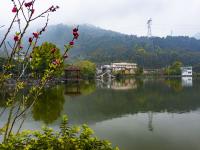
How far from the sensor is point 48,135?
433 cm

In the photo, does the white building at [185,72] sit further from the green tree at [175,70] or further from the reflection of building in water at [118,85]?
the reflection of building in water at [118,85]

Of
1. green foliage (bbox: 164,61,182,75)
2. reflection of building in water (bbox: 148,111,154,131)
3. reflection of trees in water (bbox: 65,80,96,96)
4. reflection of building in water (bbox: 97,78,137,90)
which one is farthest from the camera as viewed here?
green foliage (bbox: 164,61,182,75)

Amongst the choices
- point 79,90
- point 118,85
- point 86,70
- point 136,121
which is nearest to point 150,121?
point 136,121

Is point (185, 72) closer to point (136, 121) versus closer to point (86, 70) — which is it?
point (86, 70)

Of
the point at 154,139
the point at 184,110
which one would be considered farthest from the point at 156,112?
the point at 154,139

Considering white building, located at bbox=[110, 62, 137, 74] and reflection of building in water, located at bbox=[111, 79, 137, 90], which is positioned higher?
white building, located at bbox=[110, 62, 137, 74]

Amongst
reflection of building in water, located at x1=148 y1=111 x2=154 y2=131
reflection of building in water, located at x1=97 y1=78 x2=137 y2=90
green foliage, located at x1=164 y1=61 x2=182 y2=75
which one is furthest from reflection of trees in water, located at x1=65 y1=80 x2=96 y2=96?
green foliage, located at x1=164 y1=61 x2=182 y2=75

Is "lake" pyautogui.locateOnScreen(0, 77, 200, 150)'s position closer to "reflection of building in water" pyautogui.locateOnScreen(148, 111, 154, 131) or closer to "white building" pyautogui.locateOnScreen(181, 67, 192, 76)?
"reflection of building in water" pyautogui.locateOnScreen(148, 111, 154, 131)

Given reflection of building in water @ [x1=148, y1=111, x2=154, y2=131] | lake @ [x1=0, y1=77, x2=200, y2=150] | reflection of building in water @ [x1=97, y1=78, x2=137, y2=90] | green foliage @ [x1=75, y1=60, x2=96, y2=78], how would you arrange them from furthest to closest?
green foliage @ [x1=75, y1=60, x2=96, y2=78]
reflection of building in water @ [x1=97, y1=78, x2=137, y2=90]
reflection of building in water @ [x1=148, y1=111, x2=154, y2=131]
lake @ [x1=0, y1=77, x2=200, y2=150]

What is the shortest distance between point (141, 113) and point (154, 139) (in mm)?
6139

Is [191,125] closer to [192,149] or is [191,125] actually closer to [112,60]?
[192,149]

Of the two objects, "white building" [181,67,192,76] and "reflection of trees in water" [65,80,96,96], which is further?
"white building" [181,67,192,76]

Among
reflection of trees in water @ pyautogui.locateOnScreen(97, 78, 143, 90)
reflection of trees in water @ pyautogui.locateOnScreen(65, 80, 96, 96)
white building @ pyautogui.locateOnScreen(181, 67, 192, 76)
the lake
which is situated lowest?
the lake

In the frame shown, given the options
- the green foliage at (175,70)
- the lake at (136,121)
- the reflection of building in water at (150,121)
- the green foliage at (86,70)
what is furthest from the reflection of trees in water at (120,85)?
the green foliage at (175,70)
